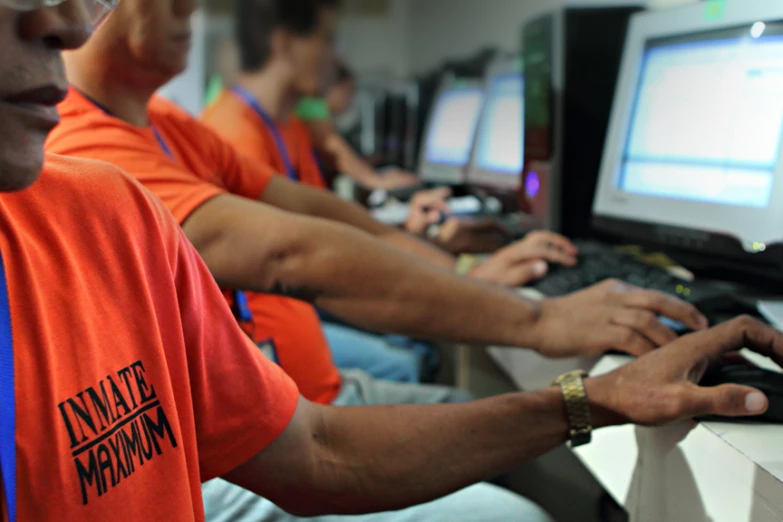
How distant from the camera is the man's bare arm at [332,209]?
1.30m

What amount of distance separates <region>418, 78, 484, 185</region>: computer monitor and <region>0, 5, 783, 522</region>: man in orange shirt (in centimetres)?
183

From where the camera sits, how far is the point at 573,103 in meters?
1.55

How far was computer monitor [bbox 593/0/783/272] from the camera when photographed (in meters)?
1.02

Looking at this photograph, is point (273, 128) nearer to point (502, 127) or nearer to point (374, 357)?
point (502, 127)

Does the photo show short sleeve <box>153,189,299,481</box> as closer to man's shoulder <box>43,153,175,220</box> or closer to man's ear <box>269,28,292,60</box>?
man's shoulder <box>43,153,175,220</box>

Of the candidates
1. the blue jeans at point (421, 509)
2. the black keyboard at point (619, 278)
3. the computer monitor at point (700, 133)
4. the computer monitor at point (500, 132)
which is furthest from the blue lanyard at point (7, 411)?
the computer monitor at point (500, 132)

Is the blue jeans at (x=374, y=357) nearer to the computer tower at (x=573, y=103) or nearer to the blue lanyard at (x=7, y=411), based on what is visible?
the computer tower at (x=573, y=103)

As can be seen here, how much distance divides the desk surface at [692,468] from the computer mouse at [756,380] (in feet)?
0.04

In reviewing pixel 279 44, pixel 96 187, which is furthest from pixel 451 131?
pixel 96 187

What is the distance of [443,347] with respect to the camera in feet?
6.68

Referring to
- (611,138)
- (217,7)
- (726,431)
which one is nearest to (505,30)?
(611,138)

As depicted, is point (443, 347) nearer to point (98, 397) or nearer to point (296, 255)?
point (296, 255)

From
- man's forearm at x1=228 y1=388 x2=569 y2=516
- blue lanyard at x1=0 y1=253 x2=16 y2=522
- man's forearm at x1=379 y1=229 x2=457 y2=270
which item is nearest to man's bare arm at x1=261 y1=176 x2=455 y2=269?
man's forearm at x1=379 y1=229 x2=457 y2=270

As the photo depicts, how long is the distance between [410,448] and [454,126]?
219 centimetres
